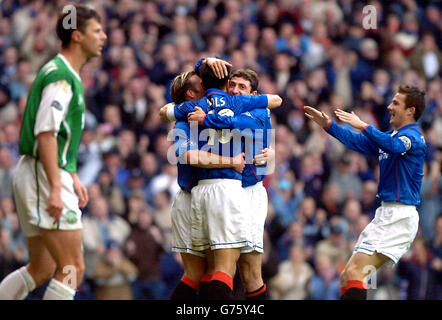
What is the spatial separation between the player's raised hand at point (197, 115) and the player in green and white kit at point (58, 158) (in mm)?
993

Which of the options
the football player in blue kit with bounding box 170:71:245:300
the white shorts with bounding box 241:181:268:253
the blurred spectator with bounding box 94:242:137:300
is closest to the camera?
the football player in blue kit with bounding box 170:71:245:300

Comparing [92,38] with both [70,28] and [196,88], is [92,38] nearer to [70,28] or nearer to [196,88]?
[70,28]

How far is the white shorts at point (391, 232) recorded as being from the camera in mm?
7348

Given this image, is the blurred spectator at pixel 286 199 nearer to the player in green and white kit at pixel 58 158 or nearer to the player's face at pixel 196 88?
the player's face at pixel 196 88

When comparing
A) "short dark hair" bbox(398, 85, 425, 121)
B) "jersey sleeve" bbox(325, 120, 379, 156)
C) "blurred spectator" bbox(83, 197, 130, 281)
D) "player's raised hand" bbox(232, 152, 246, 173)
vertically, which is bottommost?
"blurred spectator" bbox(83, 197, 130, 281)

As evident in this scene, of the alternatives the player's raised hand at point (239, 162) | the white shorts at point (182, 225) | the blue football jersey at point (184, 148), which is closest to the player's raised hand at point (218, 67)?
the blue football jersey at point (184, 148)

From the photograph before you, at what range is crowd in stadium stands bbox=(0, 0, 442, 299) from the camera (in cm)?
1112

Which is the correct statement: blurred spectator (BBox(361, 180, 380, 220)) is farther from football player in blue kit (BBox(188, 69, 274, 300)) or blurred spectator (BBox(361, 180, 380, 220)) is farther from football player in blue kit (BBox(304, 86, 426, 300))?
football player in blue kit (BBox(188, 69, 274, 300))

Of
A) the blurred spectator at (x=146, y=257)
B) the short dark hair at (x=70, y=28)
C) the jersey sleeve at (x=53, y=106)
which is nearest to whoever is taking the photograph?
the jersey sleeve at (x=53, y=106)

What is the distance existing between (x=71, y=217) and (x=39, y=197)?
276 millimetres

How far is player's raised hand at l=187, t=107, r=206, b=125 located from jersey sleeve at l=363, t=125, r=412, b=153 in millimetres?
1613

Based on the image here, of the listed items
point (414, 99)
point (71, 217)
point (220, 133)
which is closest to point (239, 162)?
point (220, 133)

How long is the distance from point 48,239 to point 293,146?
7711 mm

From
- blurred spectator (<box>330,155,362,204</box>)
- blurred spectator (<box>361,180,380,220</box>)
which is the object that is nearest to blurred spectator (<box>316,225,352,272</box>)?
blurred spectator (<box>361,180,380,220</box>)
